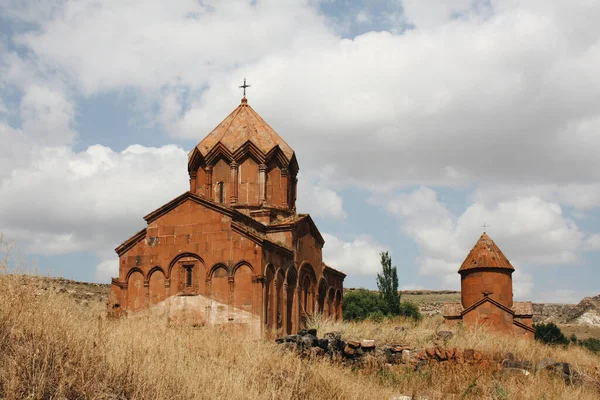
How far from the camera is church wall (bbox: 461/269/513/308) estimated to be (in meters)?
20.5

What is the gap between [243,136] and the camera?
1678 cm

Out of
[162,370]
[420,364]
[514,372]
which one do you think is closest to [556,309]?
[420,364]

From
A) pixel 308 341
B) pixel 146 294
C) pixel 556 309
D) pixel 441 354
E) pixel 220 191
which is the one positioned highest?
pixel 220 191

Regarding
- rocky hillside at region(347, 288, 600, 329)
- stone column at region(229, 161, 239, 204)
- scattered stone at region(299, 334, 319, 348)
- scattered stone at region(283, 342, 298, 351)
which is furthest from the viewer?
rocky hillside at region(347, 288, 600, 329)

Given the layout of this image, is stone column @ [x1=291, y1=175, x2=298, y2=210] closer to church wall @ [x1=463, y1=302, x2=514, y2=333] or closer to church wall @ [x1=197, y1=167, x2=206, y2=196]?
church wall @ [x1=197, y1=167, x2=206, y2=196]

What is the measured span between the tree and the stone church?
1427 cm

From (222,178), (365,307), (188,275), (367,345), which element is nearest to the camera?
(367,345)

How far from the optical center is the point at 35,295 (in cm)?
592

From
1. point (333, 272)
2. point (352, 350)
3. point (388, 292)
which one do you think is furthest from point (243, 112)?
point (388, 292)

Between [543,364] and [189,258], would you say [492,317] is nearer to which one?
[543,364]

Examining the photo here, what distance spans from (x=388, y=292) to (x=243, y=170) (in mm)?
16544

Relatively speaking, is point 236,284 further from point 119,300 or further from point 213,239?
Answer: point 119,300

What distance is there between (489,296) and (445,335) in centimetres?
959

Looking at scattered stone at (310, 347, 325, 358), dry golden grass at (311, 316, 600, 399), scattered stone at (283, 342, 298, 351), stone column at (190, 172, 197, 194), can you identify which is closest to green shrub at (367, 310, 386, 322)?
stone column at (190, 172, 197, 194)
